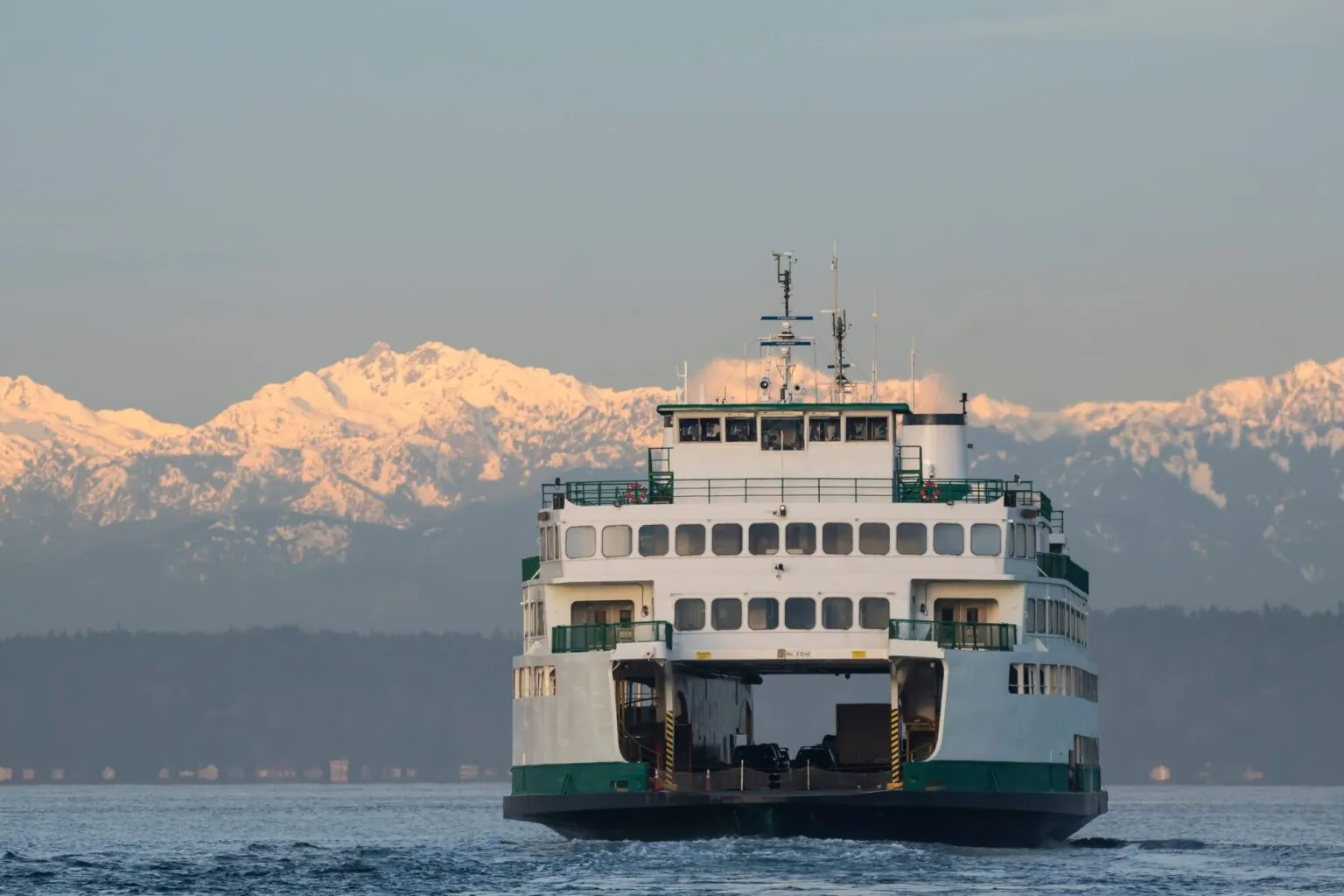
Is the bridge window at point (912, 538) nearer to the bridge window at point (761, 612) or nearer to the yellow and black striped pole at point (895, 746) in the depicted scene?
the bridge window at point (761, 612)

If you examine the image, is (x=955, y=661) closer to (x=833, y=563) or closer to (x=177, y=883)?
(x=833, y=563)

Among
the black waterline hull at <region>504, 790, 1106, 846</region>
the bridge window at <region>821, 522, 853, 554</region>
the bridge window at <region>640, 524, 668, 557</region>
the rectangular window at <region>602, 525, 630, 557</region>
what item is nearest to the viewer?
the black waterline hull at <region>504, 790, 1106, 846</region>

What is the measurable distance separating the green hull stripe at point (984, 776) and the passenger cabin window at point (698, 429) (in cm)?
1147

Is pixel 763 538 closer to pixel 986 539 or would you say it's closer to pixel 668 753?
pixel 986 539

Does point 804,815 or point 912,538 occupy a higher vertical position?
point 912,538

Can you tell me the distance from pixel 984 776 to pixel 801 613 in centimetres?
581

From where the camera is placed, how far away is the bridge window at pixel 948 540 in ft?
223

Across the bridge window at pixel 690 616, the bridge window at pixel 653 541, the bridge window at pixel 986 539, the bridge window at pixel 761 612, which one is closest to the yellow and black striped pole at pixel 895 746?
the bridge window at pixel 761 612

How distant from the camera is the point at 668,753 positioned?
68250 mm

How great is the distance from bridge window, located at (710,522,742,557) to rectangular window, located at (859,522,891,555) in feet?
9.56

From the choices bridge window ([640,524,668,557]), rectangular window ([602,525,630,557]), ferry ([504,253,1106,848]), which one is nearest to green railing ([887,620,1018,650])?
ferry ([504,253,1106,848])

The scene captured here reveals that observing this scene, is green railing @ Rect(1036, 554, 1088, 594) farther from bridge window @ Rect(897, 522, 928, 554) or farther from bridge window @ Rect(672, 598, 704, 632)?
bridge window @ Rect(672, 598, 704, 632)

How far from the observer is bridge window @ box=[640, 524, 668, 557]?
2687 inches

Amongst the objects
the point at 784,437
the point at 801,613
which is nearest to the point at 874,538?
the point at 801,613
